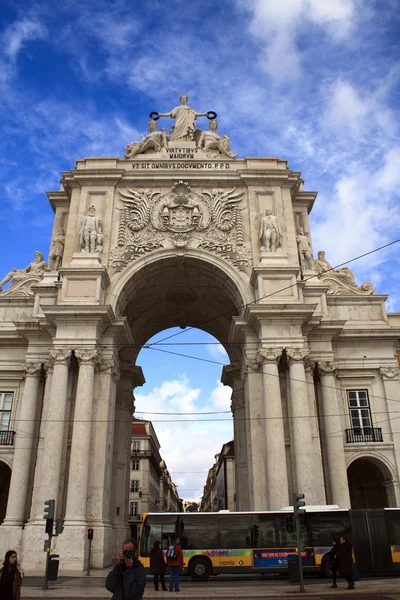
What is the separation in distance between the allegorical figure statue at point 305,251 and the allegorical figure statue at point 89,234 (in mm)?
10972

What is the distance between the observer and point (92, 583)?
56.4ft

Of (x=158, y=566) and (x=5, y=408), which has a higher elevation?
(x=5, y=408)

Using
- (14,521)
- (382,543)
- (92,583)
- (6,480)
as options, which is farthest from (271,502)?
(6,480)

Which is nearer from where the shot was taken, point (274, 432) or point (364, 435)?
point (274, 432)

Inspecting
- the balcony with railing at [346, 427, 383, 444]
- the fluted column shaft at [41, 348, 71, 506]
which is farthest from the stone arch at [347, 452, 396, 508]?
the fluted column shaft at [41, 348, 71, 506]

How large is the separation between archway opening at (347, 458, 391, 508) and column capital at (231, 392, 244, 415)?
7.03m

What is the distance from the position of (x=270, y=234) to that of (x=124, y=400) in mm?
13283

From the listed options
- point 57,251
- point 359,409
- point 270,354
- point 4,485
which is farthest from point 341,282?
point 4,485

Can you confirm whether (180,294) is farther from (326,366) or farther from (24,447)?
(24,447)

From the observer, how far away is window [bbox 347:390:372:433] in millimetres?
26703

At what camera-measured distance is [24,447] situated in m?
25.0

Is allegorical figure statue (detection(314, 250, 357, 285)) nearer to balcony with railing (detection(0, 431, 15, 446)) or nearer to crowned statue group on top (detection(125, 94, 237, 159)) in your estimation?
crowned statue group on top (detection(125, 94, 237, 159))

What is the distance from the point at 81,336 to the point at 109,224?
6.82m

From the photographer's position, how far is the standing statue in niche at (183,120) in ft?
105
